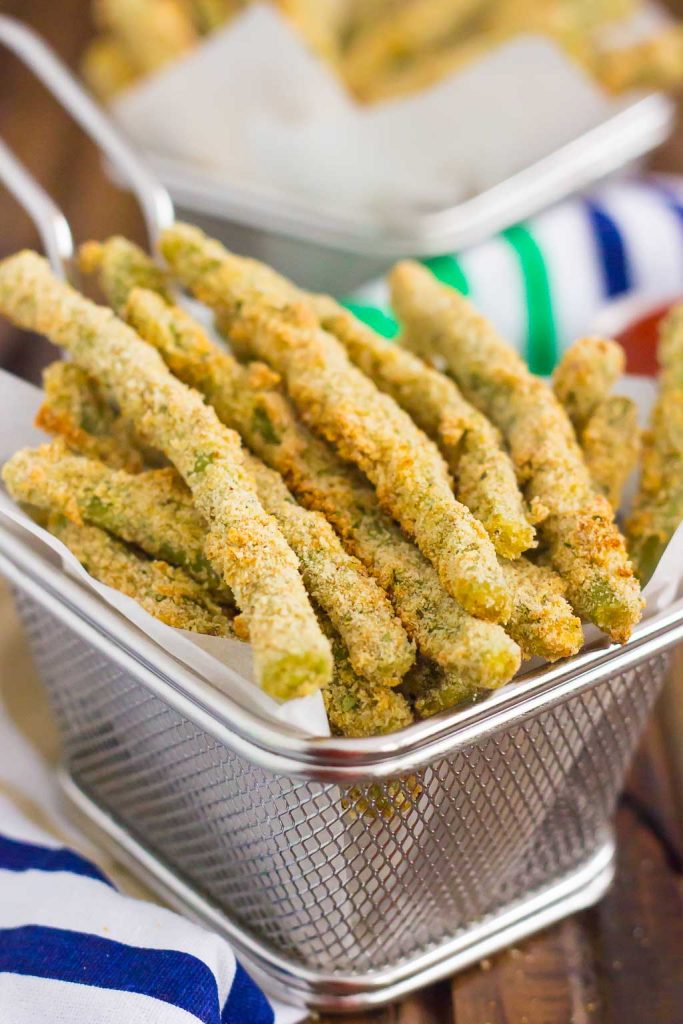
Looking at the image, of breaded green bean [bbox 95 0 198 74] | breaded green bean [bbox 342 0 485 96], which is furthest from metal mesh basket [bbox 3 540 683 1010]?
breaded green bean [bbox 342 0 485 96]

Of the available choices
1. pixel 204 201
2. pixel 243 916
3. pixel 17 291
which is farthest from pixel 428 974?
pixel 204 201

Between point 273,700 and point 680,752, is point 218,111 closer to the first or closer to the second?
point 680,752

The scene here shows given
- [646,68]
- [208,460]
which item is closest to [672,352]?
[208,460]

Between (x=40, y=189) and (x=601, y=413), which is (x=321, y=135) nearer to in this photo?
(x=40, y=189)

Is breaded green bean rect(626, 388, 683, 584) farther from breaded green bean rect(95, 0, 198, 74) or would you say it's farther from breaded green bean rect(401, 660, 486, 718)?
breaded green bean rect(95, 0, 198, 74)

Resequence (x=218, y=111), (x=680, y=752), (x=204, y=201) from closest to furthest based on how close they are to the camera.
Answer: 1. (x=680, y=752)
2. (x=204, y=201)
3. (x=218, y=111)

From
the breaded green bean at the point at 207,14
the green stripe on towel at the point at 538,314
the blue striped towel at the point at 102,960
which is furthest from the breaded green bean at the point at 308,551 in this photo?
the breaded green bean at the point at 207,14
